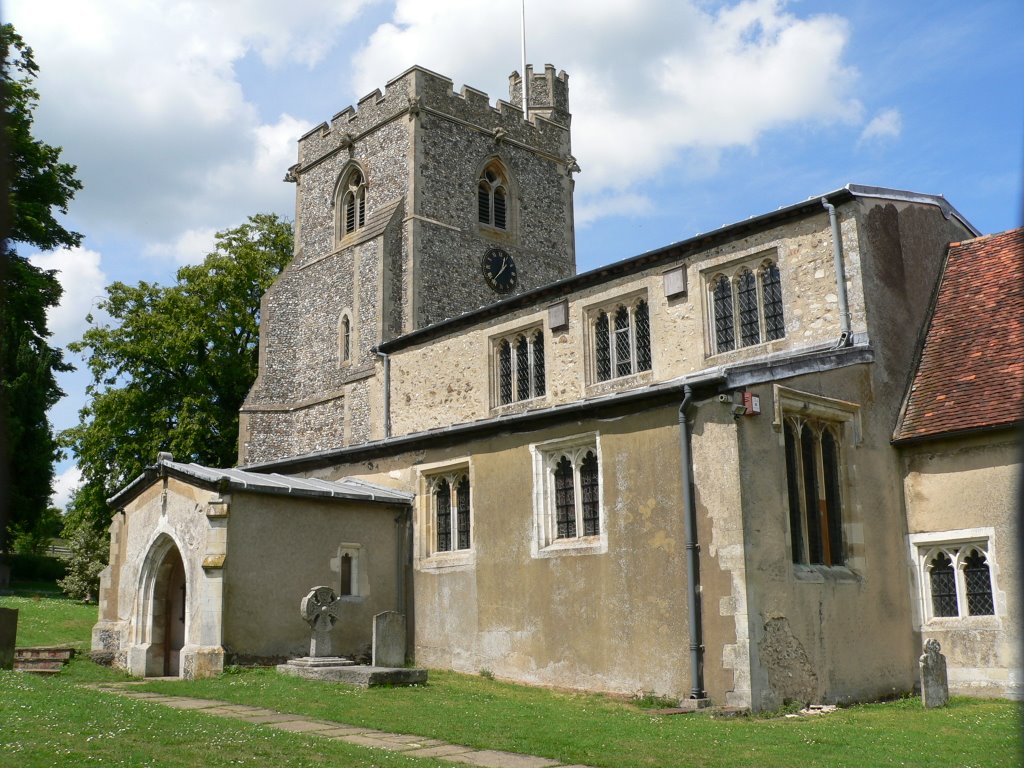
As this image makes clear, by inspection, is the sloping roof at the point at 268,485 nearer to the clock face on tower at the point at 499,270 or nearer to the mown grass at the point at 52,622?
the mown grass at the point at 52,622

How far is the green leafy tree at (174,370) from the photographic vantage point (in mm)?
35031

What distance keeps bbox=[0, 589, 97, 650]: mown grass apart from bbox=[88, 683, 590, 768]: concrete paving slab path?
8.53m

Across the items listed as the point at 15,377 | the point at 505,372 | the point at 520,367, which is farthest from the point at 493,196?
the point at 15,377

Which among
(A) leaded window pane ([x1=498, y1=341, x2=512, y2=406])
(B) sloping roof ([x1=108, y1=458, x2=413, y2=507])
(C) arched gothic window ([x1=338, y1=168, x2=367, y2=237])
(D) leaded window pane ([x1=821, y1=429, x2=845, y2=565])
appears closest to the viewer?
(D) leaded window pane ([x1=821, y1=429, x2=845, y2=565])

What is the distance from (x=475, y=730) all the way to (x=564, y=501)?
6.15 m

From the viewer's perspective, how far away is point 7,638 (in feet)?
51.4

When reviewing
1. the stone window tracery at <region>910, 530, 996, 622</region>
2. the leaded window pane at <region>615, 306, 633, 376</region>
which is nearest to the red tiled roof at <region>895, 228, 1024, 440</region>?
the stone window tracery at <region>910, 530, 996, 622</region>

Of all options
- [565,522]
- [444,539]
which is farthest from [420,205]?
[565,522]

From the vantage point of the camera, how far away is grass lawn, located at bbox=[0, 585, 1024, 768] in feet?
28.0

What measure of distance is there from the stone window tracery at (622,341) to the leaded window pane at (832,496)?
18.1 feet

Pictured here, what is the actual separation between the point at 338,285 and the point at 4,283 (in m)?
32.7

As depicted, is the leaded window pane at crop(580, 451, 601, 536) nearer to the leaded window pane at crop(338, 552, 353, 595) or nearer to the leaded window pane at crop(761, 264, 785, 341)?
the leaded window pane at crop(761, 264, 785, 341)

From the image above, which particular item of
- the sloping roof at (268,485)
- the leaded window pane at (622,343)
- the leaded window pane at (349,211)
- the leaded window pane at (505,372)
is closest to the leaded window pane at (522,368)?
the leaded window pane at (505,372)

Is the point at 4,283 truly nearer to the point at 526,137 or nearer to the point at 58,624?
the point at 58,624
